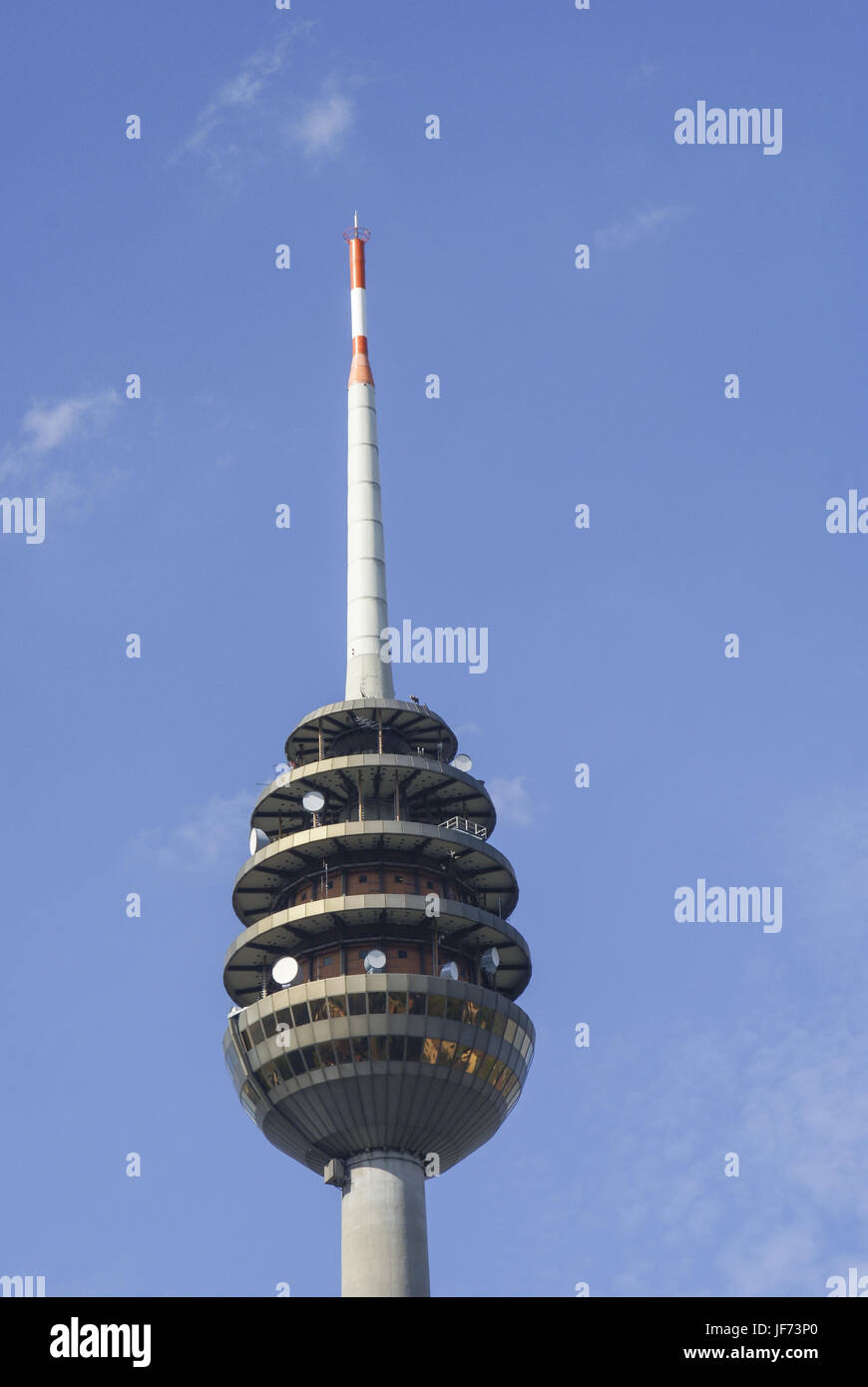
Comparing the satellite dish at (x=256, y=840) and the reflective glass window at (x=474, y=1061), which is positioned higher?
the satellite dish at (x=256, y=840)

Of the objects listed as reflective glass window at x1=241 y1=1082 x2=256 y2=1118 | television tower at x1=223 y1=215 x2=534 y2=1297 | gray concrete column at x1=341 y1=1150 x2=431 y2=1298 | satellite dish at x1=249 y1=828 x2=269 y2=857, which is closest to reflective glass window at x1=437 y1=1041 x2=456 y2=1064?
television tower at x1=223 y1=215 x2=534 y2=1297

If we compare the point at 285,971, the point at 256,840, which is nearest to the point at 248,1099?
the point at 285,971

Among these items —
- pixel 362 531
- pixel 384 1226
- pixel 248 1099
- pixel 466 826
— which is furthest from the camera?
pixel 362 531

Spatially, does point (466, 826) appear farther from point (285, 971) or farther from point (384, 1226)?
point (384, 1226)

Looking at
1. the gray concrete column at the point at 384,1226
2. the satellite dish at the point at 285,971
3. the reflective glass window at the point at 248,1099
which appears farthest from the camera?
the reflective glass window at the point at 248,1099

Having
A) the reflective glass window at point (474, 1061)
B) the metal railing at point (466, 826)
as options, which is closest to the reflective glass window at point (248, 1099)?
the reflective glass window at point (474, 1061)

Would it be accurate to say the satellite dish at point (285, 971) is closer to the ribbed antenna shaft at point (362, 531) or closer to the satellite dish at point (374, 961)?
the satellite dish at point (374, 961)
